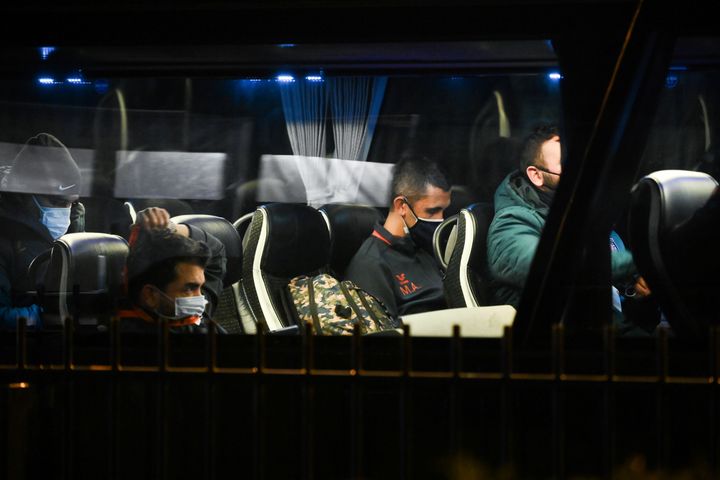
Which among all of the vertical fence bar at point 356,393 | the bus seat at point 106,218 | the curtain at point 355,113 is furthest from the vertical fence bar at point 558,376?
the bus seat at point 106,218

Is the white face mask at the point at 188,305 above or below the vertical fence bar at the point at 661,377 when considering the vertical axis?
above

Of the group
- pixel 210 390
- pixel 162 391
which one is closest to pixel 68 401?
pixel 162 391

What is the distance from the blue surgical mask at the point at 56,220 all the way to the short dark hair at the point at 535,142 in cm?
255

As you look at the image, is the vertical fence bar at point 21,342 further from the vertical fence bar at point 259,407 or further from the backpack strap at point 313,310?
the backpack strap at point 313,310

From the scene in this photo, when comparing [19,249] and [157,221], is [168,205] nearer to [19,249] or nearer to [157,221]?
[157,221]

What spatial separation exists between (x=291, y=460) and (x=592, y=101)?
244cm

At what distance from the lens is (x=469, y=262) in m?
4.85

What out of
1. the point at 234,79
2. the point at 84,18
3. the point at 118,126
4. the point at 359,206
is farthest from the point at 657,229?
the point at 84,18

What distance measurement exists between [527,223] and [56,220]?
2.63 m

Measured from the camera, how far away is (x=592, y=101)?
4680mm

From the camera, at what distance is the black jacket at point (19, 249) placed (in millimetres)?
5035

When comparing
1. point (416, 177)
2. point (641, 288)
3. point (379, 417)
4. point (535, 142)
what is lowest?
point (379, 417)

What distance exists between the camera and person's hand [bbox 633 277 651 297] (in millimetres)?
4746

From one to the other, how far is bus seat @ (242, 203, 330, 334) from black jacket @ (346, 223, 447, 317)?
22cm
